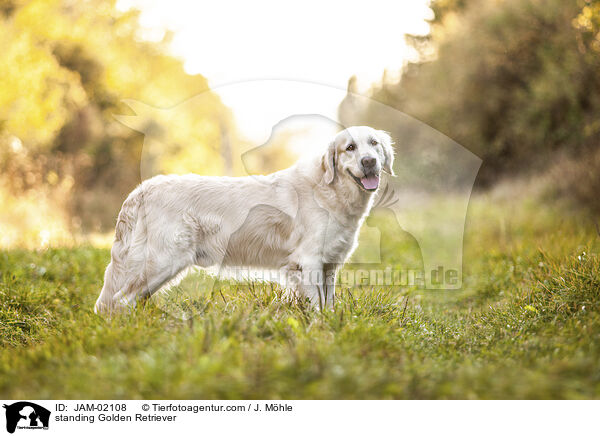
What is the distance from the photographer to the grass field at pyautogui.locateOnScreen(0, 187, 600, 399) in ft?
7.75

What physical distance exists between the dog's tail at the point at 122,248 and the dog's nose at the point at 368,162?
1923 mm

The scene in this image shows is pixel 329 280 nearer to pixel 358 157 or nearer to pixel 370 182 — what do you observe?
pixel 370 182

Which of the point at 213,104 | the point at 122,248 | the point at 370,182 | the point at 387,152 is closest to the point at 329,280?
the point at 370,182

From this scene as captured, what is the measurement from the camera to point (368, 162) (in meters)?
3.73

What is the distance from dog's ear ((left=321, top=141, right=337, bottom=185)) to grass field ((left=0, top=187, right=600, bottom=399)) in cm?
107

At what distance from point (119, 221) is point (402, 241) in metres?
5.52

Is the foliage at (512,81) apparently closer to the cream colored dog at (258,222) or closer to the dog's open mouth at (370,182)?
the cream colored dog at (258,222)

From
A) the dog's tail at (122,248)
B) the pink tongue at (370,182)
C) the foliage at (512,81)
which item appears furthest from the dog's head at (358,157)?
the foliage at (512,81)

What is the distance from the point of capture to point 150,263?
3.78m

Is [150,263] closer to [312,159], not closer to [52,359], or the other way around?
[52,359]

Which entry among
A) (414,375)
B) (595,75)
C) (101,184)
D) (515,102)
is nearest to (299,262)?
(414,375)

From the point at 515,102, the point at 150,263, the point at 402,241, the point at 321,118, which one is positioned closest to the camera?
the point at 150,263
